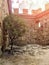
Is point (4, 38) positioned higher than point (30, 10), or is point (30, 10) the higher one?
point (30, 10)

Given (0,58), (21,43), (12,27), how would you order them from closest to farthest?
1. (0,58)
2. (12,27)
3. (21,43)

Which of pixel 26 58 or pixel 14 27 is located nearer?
pixel 26 58

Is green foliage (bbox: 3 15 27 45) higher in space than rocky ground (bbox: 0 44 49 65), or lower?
higher

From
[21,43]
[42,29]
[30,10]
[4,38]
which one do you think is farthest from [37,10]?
[4,38]

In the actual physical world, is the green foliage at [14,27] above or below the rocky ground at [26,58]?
above

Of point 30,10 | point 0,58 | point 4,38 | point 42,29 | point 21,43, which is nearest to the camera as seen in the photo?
point 0,58

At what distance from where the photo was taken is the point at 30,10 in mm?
7215

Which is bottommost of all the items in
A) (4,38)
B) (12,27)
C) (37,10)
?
(4,38)

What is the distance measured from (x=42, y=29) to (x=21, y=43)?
4.14ft

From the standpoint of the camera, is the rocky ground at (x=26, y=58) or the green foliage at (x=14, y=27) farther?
the green foliage at (x=14, y=27)

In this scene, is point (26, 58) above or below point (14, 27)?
below

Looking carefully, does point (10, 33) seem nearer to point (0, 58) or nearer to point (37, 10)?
point (0, 58)

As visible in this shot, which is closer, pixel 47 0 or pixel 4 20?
pixel 4 20

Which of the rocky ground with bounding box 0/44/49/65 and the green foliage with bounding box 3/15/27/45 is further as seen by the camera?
the green foliage with bounding box 3/15/27/45
